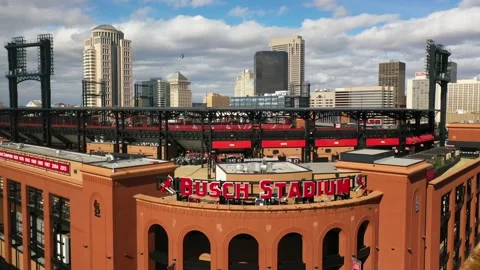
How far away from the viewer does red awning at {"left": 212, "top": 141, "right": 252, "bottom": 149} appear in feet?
279

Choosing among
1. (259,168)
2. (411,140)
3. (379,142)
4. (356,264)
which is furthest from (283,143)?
(356,264)

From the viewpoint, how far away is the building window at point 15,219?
43425 millimetres

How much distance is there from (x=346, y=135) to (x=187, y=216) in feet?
234

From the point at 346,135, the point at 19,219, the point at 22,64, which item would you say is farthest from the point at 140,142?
the point at 19,219

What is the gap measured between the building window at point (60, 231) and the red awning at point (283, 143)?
55152 millimetres

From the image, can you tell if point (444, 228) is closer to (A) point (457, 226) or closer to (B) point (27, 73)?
(A) point (457, 226)

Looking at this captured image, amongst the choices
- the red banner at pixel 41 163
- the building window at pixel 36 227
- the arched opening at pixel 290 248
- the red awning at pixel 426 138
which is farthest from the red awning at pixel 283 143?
the arched opening at pixel 290 248

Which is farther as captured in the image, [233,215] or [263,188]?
[263,188]

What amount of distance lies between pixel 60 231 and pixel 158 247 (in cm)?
1068

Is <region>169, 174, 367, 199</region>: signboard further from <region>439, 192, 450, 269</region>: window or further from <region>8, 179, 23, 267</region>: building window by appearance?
<region>8, 179, 23, 267</region>: building window

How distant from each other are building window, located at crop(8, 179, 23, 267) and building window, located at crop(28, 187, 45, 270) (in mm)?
2986

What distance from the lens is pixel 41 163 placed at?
3881cm

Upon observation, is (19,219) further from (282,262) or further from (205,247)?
(282,262)

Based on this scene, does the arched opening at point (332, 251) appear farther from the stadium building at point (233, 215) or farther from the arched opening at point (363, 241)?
the arched opening at point (363, 241)
